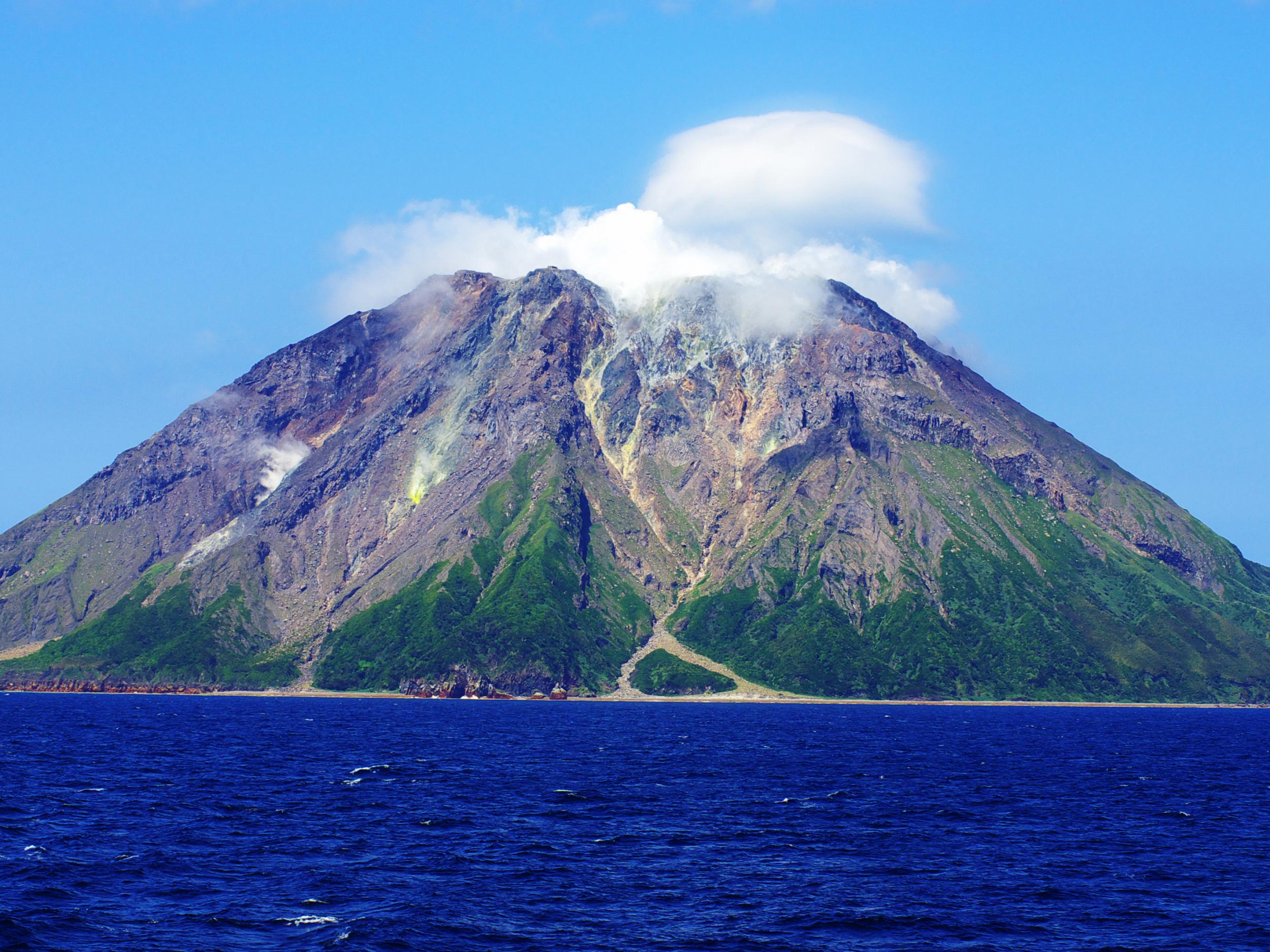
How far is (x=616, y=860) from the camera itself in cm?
10000

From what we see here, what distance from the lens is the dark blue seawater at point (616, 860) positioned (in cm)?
7631

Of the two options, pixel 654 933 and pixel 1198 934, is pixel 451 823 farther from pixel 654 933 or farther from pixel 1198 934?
pixel 1198 934

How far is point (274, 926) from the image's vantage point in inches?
2953

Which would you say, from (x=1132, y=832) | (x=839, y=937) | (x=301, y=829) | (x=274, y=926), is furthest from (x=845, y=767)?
(x=274, y=926)

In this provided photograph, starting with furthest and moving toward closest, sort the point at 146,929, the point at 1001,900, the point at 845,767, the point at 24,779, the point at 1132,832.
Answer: the point at 845,767
the point at 24,779
the point at 1132,832
the point at 1001,900
the point at 146,929

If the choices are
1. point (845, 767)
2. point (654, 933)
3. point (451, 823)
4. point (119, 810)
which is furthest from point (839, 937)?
point (845, 767)

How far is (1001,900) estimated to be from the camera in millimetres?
86875

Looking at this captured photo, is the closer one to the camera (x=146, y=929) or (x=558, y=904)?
(x=146, y=929)

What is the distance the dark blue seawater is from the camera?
76.3 m

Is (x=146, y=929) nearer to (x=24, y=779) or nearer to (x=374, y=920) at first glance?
(x=374, y=920)

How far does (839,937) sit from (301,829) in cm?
5676

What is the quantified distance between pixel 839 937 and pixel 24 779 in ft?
360

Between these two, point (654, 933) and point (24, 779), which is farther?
point (24, 779)

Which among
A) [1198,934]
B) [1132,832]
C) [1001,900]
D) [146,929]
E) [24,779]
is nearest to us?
[146,929]
